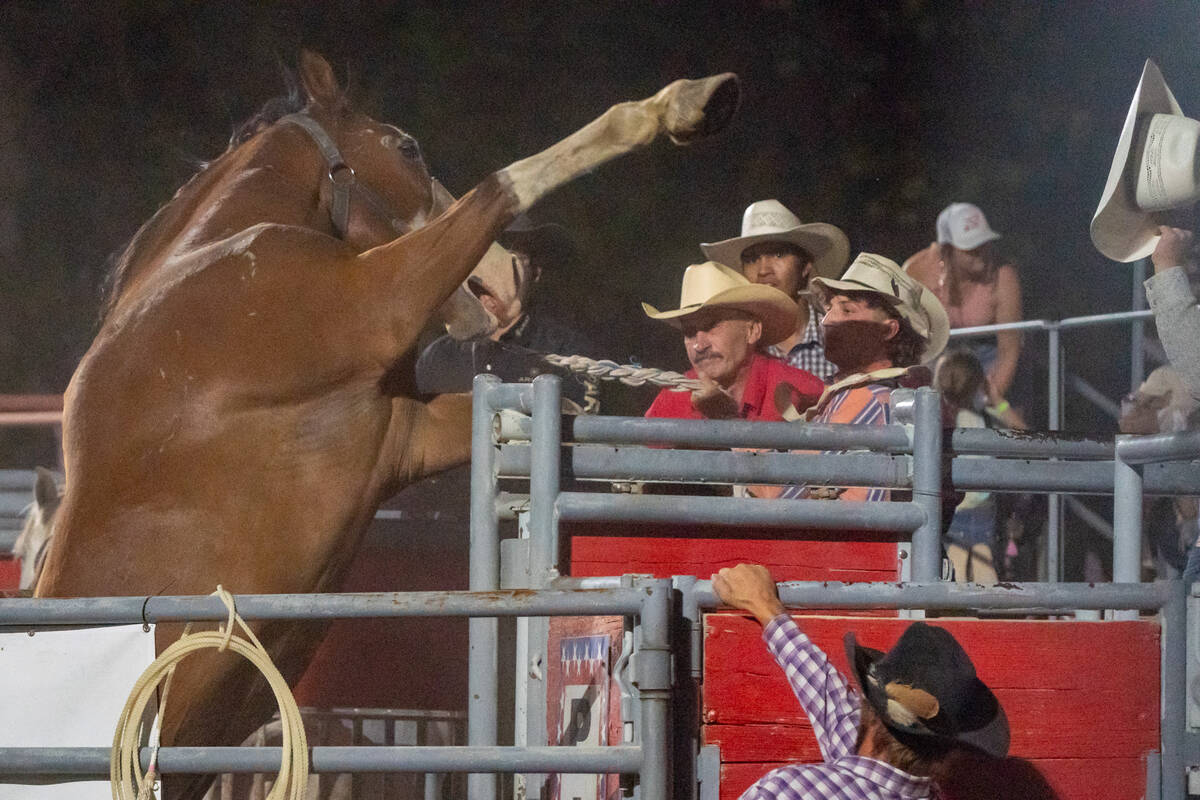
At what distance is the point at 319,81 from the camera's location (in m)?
4.64

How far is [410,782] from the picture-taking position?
5.04m

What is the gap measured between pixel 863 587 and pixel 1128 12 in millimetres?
5260

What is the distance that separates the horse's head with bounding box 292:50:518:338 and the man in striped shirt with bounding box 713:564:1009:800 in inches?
114

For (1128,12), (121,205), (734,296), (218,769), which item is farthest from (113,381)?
(1128,12)

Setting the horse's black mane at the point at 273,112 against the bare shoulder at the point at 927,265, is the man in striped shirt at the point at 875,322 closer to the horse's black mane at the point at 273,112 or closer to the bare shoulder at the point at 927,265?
the horse's black mane at the point at 273,112

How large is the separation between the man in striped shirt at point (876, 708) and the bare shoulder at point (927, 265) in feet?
13.8

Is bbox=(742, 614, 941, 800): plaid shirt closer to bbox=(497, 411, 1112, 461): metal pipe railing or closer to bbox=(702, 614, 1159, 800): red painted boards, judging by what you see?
bbox=(702, 614, 1159, 800): red painted boards

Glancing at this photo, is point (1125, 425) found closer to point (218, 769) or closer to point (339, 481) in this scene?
point (339, 481)

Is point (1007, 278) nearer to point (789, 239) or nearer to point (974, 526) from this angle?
point (974, 526)

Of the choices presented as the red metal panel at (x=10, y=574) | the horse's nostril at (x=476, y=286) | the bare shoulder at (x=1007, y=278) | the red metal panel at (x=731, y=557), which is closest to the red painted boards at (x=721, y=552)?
the red metal panel at (x=731, y=557)

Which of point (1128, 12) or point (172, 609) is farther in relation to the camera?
point (1128, 12)

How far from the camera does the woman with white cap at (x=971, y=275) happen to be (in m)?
5.85

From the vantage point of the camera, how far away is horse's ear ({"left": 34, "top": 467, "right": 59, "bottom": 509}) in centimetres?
546

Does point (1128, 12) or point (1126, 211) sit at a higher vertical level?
point (1128, 12)
